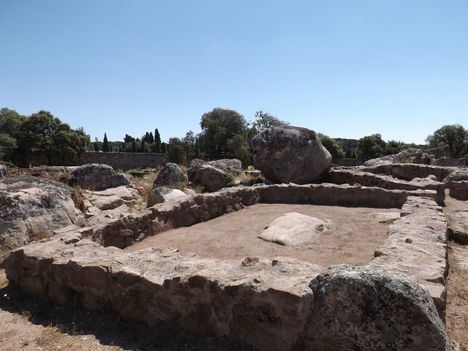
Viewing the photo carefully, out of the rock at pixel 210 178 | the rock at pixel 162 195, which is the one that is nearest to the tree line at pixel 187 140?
the rock at pixel 210 178

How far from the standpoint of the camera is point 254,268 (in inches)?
135

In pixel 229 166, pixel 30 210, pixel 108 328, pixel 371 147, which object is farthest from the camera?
pixel 371 147

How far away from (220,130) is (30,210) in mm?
33717

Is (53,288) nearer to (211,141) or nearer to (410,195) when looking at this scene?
(410,195)

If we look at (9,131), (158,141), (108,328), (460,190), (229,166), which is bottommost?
(108,328)

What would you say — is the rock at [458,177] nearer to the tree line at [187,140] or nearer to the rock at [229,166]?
the rock at [229,166]

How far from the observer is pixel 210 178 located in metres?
13.6

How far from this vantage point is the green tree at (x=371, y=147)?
4638 centimetres

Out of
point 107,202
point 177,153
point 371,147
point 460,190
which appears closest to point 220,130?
point 177,153

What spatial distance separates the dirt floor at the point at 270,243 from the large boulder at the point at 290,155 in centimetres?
416

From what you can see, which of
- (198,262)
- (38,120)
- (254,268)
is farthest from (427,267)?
(38,120)

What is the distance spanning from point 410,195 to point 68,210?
24.4 ft

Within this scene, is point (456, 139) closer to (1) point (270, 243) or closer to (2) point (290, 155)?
(2) point (290, 155)

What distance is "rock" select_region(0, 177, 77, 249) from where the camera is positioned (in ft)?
18.6
